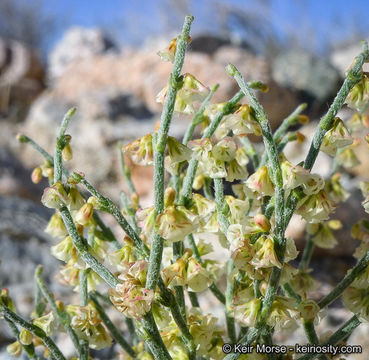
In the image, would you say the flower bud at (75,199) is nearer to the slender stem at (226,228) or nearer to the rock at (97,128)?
the slender stem at (226,228)

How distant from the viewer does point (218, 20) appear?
977 cm

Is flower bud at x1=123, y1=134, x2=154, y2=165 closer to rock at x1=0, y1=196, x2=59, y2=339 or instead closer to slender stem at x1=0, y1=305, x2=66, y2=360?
slender stem at x1=0, y1=305, x2=66, y2=360

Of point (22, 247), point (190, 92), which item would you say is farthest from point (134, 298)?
point (22, 247)

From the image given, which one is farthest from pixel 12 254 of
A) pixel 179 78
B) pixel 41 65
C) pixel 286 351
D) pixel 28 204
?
pixel 41 65

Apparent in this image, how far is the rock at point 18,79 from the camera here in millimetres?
5508

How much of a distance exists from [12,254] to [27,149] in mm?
2540

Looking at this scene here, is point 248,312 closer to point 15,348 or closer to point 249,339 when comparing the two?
point 249,339

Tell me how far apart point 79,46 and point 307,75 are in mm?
4448

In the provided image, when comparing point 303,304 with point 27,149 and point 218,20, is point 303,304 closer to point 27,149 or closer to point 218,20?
point 27,149

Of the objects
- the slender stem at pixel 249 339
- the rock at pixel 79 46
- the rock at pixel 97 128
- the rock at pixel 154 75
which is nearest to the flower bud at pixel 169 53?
the slender stem at pixel 249 339

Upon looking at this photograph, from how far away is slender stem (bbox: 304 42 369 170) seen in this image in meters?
0.63

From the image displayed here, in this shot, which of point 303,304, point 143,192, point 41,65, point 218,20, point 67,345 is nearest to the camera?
point 303,304

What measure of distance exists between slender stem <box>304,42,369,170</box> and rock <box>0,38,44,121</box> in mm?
5024

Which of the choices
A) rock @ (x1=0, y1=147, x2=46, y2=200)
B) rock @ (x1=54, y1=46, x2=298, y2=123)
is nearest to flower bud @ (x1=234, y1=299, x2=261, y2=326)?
rock @ (x1=54, y1=46, x2=298, y2=123)
